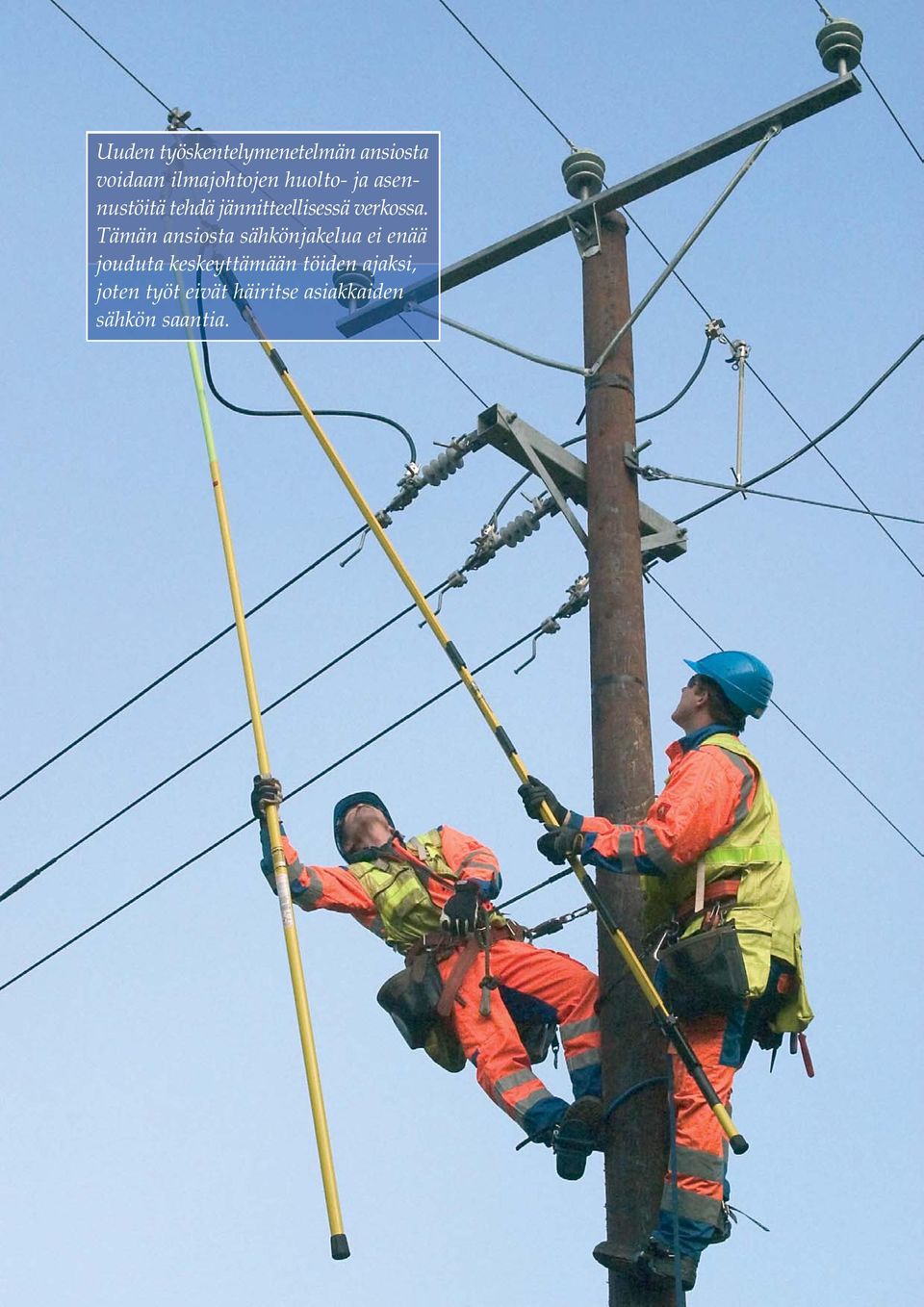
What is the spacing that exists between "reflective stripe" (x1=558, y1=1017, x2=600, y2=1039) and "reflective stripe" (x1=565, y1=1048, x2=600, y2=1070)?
0.28ft

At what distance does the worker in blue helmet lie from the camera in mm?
6043

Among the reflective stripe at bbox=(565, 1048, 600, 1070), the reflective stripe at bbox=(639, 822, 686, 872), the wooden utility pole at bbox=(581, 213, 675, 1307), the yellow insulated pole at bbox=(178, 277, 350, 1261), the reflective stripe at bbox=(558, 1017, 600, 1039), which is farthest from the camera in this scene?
the reflective stripe at bbox=(558, 1017, 600, 1039)

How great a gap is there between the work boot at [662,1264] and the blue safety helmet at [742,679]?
75.0 inches

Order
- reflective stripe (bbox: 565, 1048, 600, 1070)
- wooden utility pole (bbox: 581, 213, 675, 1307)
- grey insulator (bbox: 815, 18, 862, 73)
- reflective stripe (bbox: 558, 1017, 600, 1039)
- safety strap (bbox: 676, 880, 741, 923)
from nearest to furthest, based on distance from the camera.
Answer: wooden utility pole (bbox: 581, 213, 675, 1307)
safety strap (bbox: 676, 880, 741, 923)
reflective stripe (bbox: 565, 1048, 600, 1070)
reflective stripe (bbox: 558, 1017, 600, 1039)
grey insulator (bbox: 815, 18, 862, 73)

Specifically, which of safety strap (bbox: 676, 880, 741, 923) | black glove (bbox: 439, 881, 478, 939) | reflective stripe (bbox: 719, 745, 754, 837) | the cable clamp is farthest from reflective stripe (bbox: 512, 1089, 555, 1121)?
the cable clamp

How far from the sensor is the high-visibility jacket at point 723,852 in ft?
20.8

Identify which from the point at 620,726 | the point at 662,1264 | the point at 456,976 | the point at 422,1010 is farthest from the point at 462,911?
the point at 662,1264

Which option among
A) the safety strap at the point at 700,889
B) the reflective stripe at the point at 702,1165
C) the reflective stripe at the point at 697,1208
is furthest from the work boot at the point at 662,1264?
the safety strap at the point at 700,889

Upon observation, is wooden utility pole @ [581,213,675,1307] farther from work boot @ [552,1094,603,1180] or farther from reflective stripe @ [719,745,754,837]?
reflective stripe @ [719,745,754,837]

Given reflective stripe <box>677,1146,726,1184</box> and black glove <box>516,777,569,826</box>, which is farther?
black glove <box>516,777,569,826</box>

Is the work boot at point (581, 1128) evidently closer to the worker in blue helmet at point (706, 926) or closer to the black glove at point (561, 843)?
the worker in blue helmet at point (706, 926)

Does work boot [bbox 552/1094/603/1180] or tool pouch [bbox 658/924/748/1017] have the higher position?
tool pouch [bbox 658/924/748/1017]

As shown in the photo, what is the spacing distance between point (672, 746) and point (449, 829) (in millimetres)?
1248

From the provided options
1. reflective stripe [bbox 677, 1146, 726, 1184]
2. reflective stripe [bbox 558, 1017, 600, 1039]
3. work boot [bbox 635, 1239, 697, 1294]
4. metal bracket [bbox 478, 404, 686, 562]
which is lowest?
work boot [bbox 635, 1239, 697, 1294]
